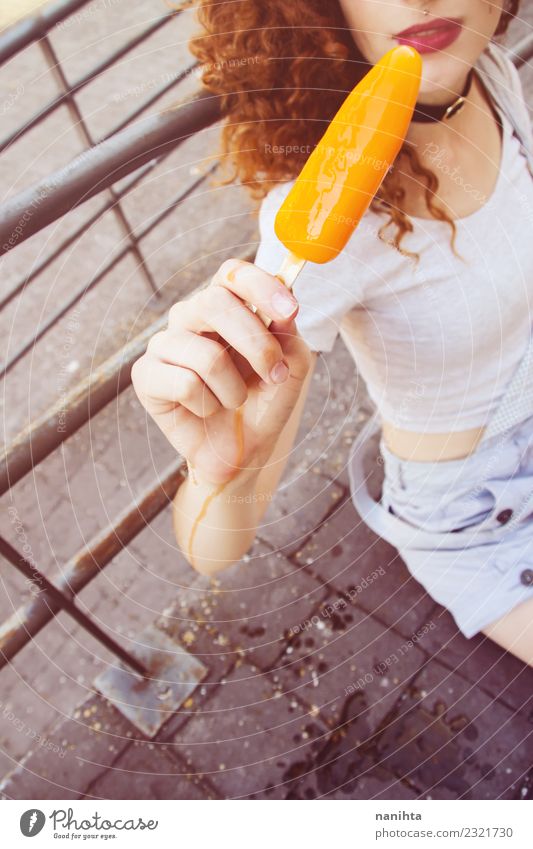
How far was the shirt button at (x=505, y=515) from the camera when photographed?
835 mm

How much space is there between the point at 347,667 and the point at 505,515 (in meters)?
0.37

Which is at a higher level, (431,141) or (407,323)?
(431,141)

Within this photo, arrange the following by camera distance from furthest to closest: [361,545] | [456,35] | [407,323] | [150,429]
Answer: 1. [150,429]
2. [361,545]
3. [407,323]
4. [456,35]

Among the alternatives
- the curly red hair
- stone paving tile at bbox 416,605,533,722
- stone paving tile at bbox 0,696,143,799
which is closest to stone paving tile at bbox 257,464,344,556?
stone paving tile at bbox 416,605,533,722

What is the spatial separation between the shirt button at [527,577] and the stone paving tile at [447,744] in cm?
26

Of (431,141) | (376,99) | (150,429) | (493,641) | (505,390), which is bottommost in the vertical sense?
(493,641)

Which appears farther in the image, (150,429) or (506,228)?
(150,429)

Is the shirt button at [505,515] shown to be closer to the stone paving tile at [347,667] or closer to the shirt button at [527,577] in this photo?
the shirt button at [527,577]

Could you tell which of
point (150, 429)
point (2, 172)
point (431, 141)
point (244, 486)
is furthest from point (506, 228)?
point (2, 172)

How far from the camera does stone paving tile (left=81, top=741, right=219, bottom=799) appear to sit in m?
0.97

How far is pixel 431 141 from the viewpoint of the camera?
0.73 meters

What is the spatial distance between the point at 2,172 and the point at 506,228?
2.35 m

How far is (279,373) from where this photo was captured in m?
0.51

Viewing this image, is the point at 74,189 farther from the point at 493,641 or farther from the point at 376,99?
the point at 493,641
